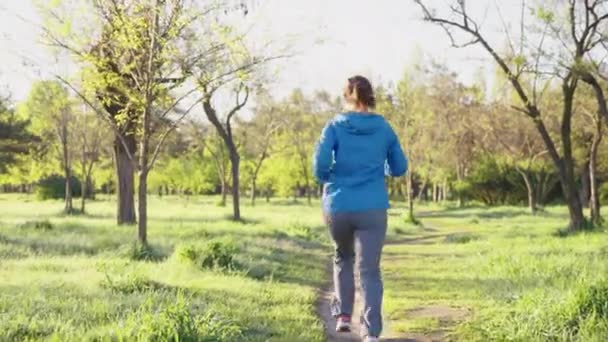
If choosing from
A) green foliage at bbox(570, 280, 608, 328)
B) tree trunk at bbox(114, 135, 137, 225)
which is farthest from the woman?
tree trunk at bbox(114, 135, 137, 225)

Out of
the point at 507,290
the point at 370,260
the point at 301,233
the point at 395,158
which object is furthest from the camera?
the point at 301,233

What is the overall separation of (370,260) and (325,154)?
0.90 m

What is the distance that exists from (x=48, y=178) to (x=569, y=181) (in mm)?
49466

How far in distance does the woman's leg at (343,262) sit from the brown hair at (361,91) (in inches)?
35.7

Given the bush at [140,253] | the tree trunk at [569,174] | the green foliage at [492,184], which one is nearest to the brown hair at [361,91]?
the bush at [140,253]

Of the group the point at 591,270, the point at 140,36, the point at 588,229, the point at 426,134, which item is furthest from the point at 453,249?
the point at 426,134

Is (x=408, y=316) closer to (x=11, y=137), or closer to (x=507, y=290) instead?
(x=507, y=290)

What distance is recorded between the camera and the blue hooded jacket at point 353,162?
17.1ft

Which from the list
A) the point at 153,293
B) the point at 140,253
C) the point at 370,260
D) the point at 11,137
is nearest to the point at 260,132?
the point at 11,137

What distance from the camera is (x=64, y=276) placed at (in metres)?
8.99

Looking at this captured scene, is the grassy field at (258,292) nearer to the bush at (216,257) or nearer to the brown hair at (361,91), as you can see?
the bush at (216,257)

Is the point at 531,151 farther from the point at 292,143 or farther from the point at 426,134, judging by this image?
the point at 292,143

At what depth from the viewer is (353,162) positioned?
5.24m

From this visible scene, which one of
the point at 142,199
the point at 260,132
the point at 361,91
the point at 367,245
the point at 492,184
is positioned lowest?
the point at 367,245
